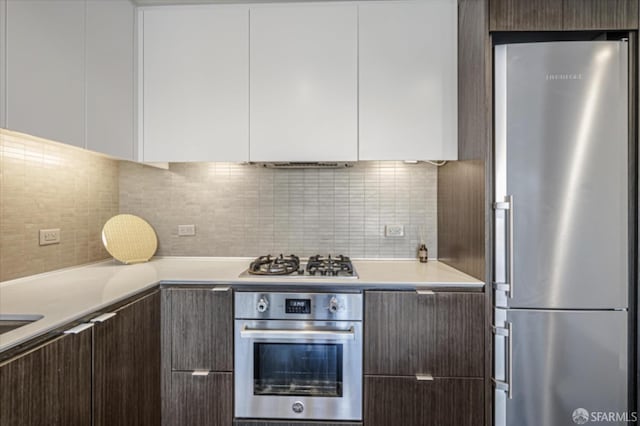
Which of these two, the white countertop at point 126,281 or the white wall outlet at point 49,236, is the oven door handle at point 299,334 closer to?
the white countertop at point 126,281

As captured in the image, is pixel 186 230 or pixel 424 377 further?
pixel 186 230

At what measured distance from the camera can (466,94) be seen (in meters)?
1.71

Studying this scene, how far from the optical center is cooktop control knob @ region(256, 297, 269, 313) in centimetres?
159

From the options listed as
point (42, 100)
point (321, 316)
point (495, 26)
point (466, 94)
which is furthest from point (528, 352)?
point (42, 100)

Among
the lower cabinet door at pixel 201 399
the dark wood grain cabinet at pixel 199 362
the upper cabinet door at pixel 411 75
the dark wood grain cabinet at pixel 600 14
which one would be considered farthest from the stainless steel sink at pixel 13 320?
the dark wood grain cabinet at pixel 600 14

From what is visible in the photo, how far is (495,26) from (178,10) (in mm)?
1668

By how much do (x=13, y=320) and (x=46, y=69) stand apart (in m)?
0.94

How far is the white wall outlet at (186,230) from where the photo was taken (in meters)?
2.25

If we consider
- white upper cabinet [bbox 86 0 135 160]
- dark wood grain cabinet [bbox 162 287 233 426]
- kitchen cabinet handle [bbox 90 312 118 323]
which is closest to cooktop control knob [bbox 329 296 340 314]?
dark wood grain cabinet [bbox 162 287 233 426]

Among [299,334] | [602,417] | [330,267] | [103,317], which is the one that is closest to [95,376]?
[103,317]

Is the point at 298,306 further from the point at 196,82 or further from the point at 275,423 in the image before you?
the point at 196,82

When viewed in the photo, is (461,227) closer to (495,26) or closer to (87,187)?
(495,26)

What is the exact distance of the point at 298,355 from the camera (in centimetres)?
161

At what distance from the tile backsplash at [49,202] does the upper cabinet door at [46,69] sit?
0.13 metres
